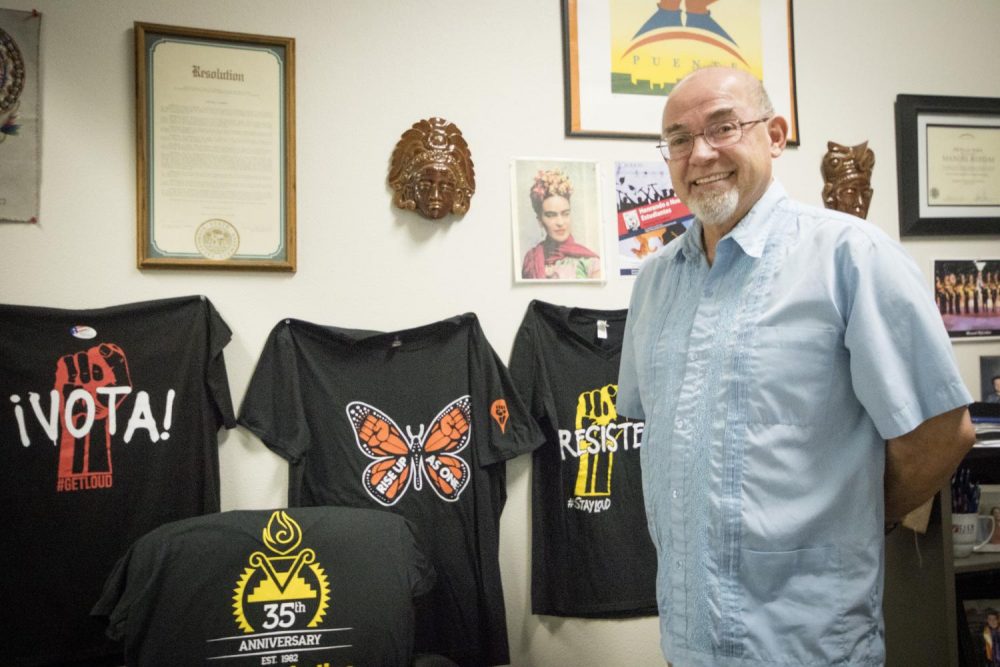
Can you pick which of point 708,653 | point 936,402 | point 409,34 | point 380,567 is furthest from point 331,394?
point 936,402

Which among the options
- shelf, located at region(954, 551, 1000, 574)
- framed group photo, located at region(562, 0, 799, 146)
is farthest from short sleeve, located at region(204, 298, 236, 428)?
shelf, located at region(954, 551, 1000, 574)

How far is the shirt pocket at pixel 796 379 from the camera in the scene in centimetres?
109

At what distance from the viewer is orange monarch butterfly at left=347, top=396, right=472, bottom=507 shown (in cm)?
202

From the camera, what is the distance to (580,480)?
218 centimetres

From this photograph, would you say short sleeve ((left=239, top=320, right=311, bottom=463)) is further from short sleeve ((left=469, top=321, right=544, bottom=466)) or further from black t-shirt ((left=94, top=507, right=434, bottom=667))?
short sleeve ((left=469, top=321, right=544, bottom=466))

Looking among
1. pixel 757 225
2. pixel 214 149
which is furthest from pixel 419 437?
pixel 757 225

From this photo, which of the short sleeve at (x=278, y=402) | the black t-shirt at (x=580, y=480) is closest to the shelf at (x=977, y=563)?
the black t-shirt at (x=580, y=480)

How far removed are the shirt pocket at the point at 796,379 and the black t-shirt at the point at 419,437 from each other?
1040mm

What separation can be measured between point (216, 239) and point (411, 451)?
0.80 meters

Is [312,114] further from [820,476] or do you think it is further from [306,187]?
[820,476]

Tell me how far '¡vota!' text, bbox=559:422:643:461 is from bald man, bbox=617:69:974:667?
978mm

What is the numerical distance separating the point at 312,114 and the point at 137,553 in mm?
1247

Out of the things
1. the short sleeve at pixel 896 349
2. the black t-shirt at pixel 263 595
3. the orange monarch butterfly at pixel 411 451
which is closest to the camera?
the short sleeve at pixel 896 349

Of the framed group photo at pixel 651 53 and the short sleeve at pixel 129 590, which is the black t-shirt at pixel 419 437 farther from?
the framed group photo at pixel 651 53
